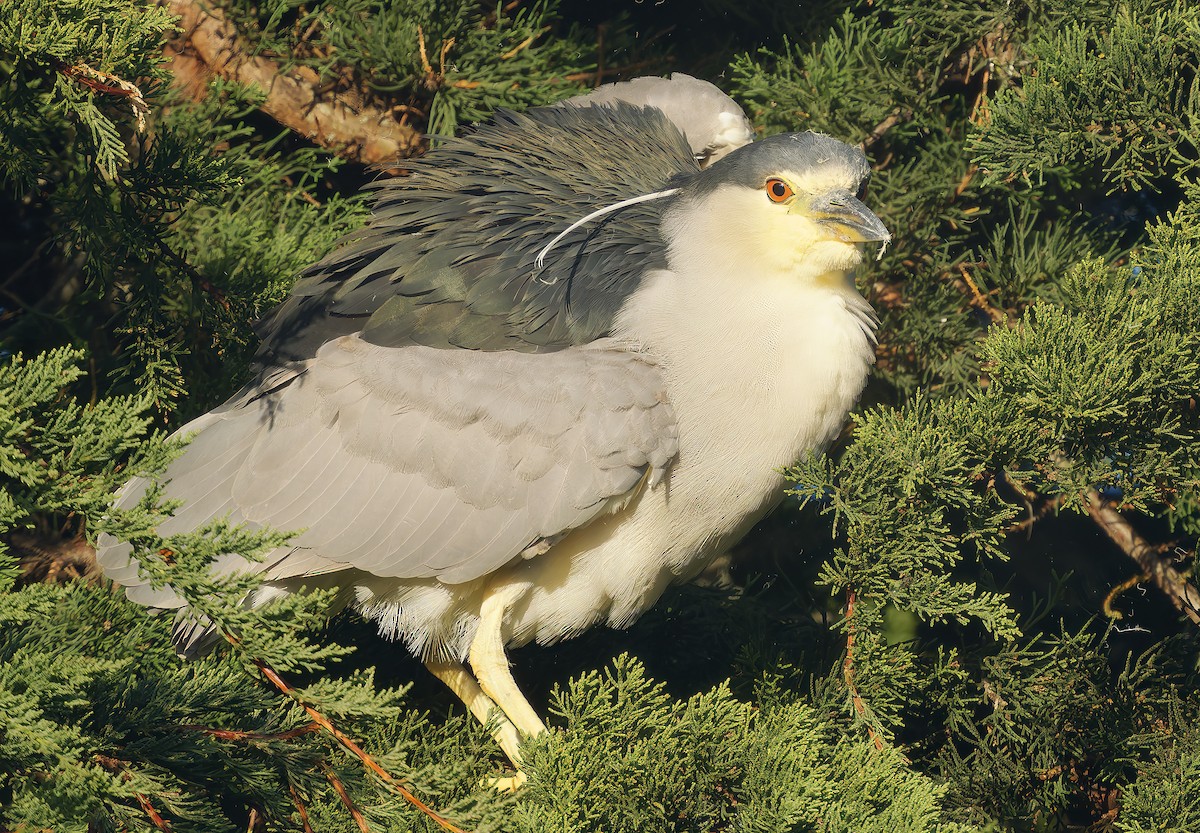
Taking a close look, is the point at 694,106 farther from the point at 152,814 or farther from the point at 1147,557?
the point at 152,814

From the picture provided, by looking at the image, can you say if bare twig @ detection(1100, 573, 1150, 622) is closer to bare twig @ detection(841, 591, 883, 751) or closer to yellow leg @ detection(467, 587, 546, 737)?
bare twig @ detection(841, 591, 883, 751)

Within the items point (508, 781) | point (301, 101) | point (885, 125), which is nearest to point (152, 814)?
Result: point (508, 781)

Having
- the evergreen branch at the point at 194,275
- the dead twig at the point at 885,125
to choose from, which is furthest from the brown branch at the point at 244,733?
the dead twig at the point at 885,125

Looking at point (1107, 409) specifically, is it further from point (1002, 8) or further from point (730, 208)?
point (1002, 8)

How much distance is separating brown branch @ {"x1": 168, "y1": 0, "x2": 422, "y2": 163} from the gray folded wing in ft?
2.92

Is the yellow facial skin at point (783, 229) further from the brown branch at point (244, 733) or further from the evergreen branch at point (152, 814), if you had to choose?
the evergreen branch at point (152, 814)

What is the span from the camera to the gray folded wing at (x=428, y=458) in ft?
7.45

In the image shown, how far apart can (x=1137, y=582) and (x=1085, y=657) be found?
13.5 inches

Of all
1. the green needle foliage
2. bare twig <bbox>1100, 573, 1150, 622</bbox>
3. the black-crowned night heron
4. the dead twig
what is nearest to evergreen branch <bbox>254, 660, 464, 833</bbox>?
the green needle foliage

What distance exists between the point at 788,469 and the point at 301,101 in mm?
1751

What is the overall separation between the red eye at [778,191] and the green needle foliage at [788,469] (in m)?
0.54

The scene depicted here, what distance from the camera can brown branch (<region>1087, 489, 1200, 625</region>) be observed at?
252 centimetres

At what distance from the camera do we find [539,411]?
2.29m

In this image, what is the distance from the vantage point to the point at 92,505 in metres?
1.50
